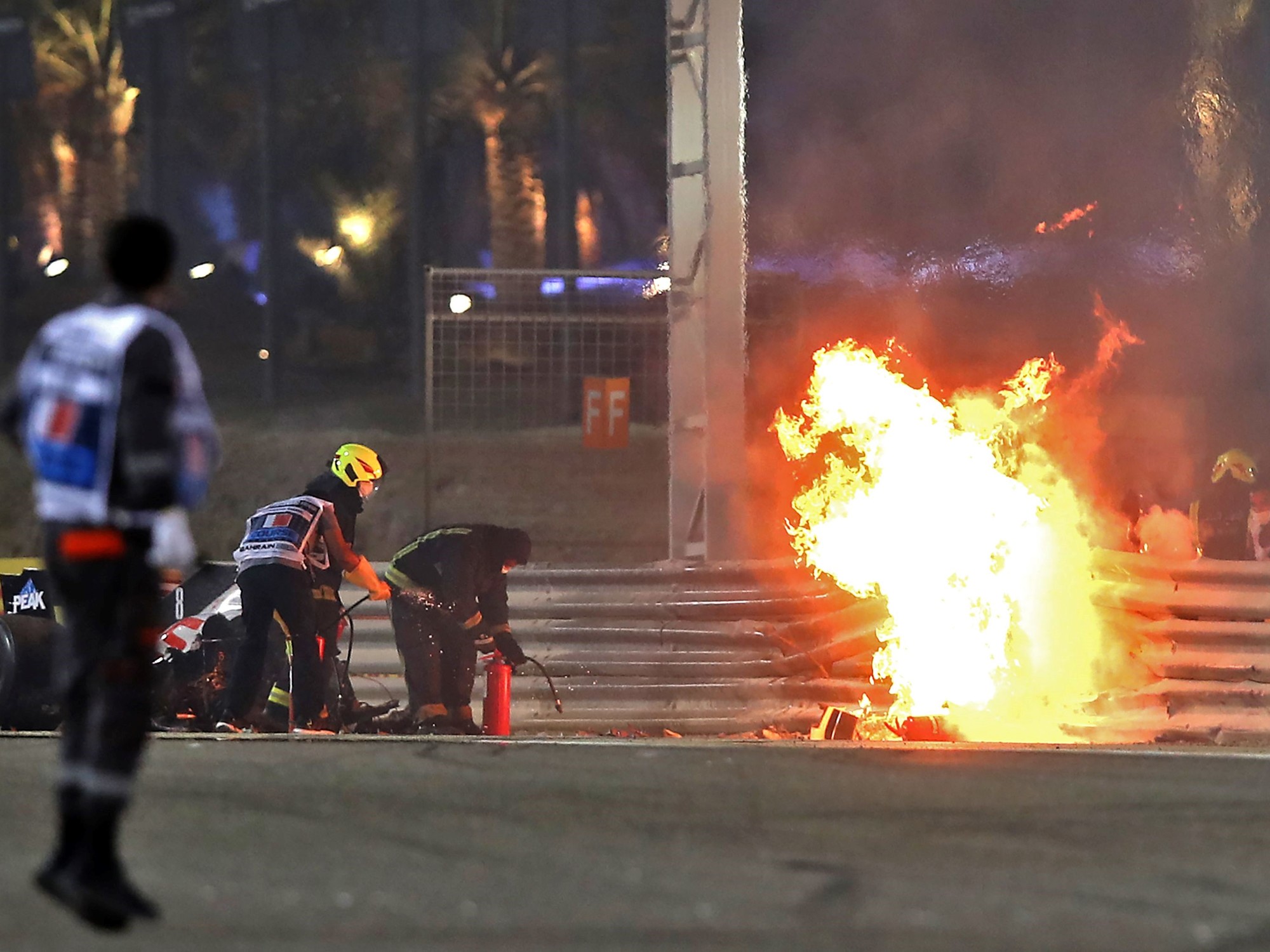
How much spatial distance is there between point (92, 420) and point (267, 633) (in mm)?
5678

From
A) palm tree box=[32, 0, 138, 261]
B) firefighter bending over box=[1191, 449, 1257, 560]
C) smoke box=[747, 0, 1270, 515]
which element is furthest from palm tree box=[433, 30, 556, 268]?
firefighter bending over box=[1191, 449, 1257, 560]

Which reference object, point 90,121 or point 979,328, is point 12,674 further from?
Answer: point 90,121

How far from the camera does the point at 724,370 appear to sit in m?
11.8

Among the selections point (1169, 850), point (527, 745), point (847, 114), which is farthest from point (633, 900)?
point (847, 114)

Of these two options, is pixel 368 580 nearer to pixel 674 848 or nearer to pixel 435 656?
pixel 435 656

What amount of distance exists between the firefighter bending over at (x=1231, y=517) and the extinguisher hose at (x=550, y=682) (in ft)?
18.3

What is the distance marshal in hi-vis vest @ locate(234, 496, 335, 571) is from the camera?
9391 mm

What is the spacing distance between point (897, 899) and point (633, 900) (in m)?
0.62

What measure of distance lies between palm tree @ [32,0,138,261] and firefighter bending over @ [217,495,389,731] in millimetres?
23116

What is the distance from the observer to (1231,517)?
14.4 metres

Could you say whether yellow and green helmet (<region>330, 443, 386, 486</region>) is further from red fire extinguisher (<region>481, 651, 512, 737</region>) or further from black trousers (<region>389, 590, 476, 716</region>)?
red fire extinguisher (<region>481, 651, 512, 737</region>)

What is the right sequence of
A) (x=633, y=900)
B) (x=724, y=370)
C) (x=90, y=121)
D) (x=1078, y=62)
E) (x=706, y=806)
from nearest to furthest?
(x=633, y=900)
(x=706, y=806)
(x=724, y=370)
(x=1078, y=62)
(x=90, y=121)

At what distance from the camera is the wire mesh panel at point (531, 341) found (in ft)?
45.8

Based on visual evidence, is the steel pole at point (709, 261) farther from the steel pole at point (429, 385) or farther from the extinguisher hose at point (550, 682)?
the steel pole at point (429, 385)
